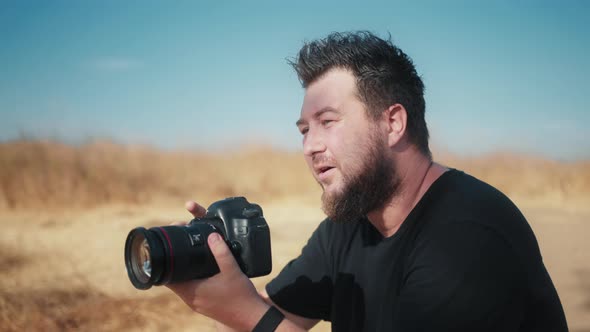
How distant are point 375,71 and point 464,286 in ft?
2.74

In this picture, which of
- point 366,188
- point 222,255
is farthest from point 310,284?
point 222,255

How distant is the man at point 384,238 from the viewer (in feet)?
5.21

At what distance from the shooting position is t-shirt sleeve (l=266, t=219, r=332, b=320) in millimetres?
2203

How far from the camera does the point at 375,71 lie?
2012mm

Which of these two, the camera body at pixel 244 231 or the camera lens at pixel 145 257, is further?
the camera body at pixel 244 231

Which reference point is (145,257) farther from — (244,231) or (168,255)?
(244,231)

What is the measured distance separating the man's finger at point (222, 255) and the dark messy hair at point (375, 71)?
2.32ft

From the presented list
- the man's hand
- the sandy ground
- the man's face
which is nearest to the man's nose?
the man's face

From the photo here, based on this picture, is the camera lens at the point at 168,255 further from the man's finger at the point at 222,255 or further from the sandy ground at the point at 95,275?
the sandy ground at the point at 95,275

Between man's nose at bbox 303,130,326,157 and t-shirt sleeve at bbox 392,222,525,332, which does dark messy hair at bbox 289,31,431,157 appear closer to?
man's nose at bbox 303,130,326,157

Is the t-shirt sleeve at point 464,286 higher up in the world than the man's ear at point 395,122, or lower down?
lower down

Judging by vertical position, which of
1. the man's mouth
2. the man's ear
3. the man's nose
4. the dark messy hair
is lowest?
the man's mouth

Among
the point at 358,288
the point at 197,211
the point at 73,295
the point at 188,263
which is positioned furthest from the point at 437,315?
the point at 73,295

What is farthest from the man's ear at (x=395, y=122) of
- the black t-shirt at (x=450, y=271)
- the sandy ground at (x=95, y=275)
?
the sandy ground at (x=95, y=275)
